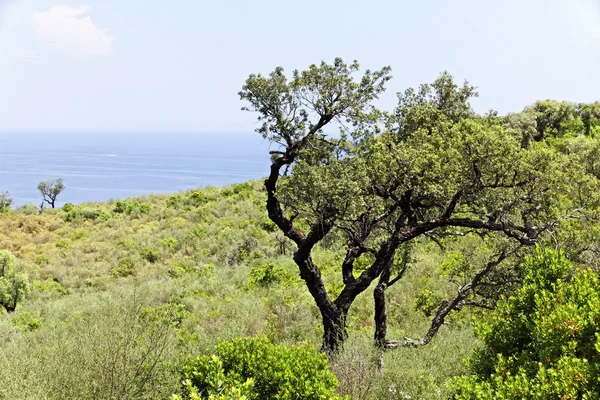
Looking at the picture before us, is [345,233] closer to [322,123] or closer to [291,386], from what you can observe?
[322,123]

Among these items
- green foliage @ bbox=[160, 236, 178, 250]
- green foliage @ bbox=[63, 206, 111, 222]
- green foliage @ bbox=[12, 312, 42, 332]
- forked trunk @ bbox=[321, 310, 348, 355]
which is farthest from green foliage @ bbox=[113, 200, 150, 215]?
forked trunk @ bbox=[321, 310, 348, 355]

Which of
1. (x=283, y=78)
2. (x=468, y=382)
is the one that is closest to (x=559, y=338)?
(x=468, y=382)

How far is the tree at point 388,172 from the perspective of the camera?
23.3ft

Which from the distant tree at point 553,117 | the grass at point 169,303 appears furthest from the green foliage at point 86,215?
the distant tree at point 553,117

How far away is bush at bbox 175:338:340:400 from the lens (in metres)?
5.19

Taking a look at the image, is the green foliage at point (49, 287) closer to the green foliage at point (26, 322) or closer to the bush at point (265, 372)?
the green foliage at point (26, 322)

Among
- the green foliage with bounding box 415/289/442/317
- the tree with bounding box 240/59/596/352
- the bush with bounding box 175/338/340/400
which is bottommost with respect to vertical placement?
the green foliage with bounding box 415/289/442/317

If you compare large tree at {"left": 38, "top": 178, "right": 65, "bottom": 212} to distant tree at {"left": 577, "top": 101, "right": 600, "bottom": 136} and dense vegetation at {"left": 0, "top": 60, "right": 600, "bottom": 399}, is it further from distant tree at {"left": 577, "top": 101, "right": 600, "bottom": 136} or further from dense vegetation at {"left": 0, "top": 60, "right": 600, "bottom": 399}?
distant tree at {"left": 577, "top": 101, "right": 600, "bottom": 136}

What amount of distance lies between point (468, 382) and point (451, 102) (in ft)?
19.3

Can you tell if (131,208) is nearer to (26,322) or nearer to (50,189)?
(50,189)

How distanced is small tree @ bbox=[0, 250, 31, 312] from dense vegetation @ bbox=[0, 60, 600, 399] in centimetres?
181

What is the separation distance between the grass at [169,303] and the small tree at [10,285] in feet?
2.39

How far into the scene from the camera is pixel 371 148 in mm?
7918

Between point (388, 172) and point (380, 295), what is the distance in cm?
280
